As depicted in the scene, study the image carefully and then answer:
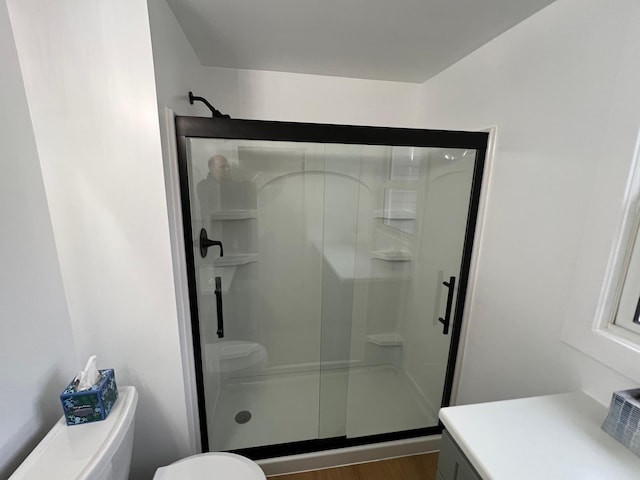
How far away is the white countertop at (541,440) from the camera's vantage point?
72cm

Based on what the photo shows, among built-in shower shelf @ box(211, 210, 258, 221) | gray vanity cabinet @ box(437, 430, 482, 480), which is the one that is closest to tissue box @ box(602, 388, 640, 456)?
gray vanity cabinet @ box(437, 430, 482, 480)

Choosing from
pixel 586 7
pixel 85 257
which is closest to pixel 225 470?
pixel 85 257

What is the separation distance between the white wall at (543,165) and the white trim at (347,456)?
44 centimetres

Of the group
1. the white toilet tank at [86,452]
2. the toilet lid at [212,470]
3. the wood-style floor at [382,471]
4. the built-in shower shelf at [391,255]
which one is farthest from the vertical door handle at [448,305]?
the white toilet tank at [86,452]

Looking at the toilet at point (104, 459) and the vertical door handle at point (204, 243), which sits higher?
the vertical door handle at point (204, 243)

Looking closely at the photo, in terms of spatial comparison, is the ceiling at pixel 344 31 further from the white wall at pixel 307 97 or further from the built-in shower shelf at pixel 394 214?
the built-in shower shelf at pixel 394 214

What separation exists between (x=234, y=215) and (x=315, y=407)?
1.42m

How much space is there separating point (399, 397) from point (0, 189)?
2320mm

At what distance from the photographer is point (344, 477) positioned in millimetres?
1545

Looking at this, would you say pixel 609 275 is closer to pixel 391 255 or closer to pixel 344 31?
pixel 391 255

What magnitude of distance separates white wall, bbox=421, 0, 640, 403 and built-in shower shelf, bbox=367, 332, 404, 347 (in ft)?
2.50

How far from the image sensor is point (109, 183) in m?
1.03

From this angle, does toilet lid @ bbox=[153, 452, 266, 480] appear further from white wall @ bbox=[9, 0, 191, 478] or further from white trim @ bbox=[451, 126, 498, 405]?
white trim @ bbox=[451, 126, 498, 405]

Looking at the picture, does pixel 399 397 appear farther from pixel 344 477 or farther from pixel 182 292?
pixel 182 292
